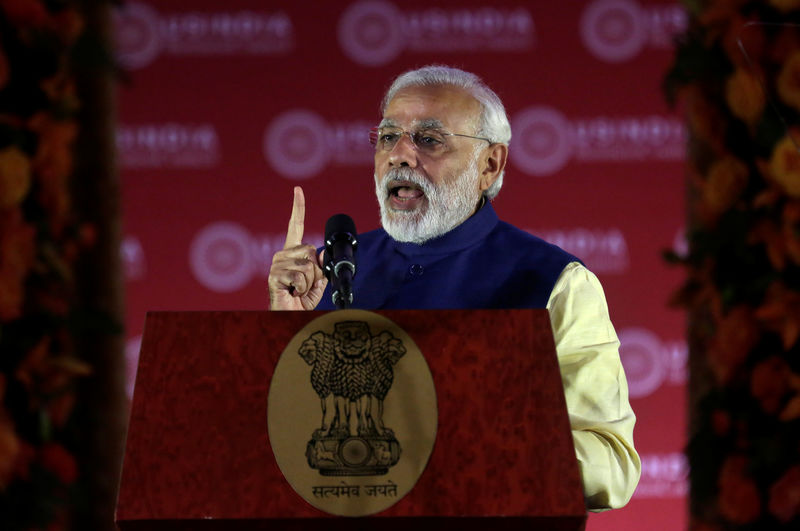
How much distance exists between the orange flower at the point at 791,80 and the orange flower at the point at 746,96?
0.04 meters

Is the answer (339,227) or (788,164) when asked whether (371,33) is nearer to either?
(339,227)

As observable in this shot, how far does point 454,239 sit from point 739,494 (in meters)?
1.03

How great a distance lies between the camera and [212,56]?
4.24 meters

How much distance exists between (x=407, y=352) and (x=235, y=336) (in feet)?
0.74

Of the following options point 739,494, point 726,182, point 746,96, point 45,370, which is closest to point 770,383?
point 739,494

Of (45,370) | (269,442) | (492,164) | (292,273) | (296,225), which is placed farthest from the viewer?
(492,164)

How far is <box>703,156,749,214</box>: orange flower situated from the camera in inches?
57.8

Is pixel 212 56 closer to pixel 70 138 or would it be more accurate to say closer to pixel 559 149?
pixel 559 149

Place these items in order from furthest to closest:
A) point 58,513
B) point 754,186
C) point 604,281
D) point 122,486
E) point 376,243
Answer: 1. point 604,281
2. point 376,243
3. point 58,513
4. point 754,186
5. point 122,486

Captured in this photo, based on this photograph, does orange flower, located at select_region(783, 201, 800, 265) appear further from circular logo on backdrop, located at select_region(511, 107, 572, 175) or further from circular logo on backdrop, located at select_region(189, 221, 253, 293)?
circular logo on backdrop, located at select_region(189, 221, 253, 293)

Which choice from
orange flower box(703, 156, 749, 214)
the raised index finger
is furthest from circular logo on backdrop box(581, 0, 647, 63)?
orange flower box(703, 156, 749, 214)

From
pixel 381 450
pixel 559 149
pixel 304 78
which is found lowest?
pixel 381 450

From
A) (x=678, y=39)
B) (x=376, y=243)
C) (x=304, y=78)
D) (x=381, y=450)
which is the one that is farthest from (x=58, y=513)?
(x=304, y=78)

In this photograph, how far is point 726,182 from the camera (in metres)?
1.47
